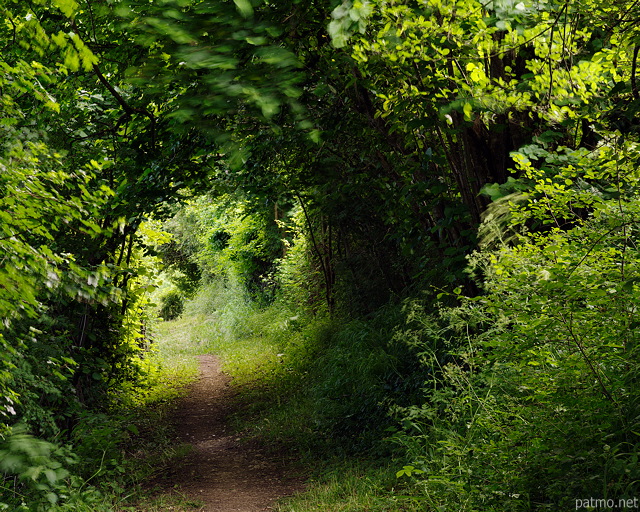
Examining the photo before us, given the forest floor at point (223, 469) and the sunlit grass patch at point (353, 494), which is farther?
the forest floor at point (223, 469)

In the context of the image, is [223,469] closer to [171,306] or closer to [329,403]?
[329,403]

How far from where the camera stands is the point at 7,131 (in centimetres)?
457

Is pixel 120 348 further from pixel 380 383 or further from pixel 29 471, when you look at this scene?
pixel 29 471

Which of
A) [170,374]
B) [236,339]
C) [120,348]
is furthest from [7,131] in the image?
[236,339]

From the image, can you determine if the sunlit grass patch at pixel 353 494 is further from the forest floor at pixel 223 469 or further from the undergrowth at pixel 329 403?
the forest floor at pixel 223 469

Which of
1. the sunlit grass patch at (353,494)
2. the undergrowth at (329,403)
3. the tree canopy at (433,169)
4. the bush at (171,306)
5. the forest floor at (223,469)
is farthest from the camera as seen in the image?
the bush at (171,306)

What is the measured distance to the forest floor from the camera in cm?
558

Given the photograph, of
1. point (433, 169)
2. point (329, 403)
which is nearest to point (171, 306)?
point (329, 403)

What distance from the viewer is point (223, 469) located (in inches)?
262

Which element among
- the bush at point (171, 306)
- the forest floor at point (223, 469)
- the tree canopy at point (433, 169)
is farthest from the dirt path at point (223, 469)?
the bush at point (171, 306)

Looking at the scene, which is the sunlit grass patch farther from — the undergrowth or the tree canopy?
the tree canopy

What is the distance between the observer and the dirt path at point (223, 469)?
220 inches

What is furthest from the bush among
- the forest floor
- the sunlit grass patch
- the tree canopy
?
the sunlit grass patch

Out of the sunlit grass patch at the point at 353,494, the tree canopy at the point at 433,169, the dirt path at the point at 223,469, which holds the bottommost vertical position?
the dirt path at the point at 223,469
